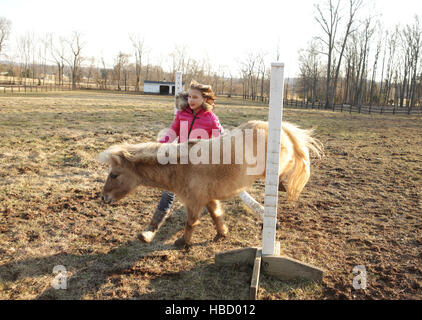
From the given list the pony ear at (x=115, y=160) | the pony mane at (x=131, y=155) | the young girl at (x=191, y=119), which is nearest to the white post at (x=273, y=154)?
the young girl at (x=191, y=119)

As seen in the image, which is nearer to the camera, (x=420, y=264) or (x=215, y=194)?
(x=420, y=264)

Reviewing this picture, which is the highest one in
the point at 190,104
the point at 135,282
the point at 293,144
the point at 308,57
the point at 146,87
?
the point at 308,57

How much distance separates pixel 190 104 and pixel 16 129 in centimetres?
995

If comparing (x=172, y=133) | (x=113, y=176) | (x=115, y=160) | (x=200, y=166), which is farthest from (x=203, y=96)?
(x=113, y=176)

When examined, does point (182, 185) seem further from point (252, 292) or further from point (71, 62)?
point (71, 62)

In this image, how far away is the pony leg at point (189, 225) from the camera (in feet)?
12.6

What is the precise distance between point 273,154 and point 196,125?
1413mm

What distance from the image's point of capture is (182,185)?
386 cm

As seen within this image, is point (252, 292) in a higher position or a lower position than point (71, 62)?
lower

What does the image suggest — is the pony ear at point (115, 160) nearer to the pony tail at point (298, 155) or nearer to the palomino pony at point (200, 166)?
the palomino pony at point (200, 166)

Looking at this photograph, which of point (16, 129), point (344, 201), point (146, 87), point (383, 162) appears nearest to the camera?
point (344, 201)

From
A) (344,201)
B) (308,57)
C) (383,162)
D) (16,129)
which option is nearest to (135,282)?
(344,201)

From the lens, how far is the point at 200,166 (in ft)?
12.5

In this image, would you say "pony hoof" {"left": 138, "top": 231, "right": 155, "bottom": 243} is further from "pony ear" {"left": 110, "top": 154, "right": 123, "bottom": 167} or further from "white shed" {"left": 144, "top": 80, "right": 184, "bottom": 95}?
"white shed" {"left": 144, "top": 80, "right": 184, "bottom": 95}
